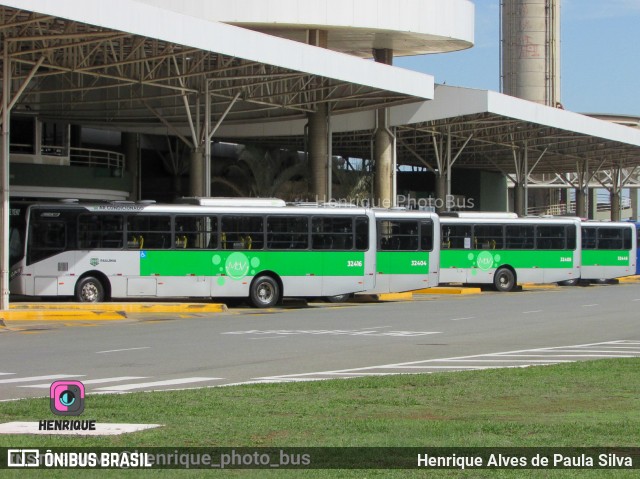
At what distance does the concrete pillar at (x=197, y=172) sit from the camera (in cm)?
4109

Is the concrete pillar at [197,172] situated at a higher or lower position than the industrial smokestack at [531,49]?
lower

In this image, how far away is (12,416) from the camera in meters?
11.1

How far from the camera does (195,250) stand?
32156mm

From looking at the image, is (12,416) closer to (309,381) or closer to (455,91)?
(309,381)

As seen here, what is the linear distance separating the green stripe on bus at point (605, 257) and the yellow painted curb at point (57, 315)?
1065 inches

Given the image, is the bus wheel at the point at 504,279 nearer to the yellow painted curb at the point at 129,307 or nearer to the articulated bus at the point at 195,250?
the articulated bus at the point at 195,250

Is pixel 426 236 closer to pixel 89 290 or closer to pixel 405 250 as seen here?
pixel 405 250

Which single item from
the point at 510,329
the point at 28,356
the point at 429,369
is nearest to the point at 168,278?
the point at 510,329

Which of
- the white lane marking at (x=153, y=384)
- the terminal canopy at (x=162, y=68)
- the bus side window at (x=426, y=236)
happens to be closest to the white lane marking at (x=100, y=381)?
the white lane marking at (x=153, y=384)

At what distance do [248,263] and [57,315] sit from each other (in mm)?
6407

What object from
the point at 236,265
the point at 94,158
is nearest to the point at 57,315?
the point at 236,265

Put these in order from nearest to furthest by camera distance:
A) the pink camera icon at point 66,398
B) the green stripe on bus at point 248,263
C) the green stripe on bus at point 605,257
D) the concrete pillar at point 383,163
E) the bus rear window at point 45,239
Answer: the pink camera icon at point 66,398 → the bus rear window at point 45,239 → the green stripe on bus at point 248,263 → the green stripe on bus at point 605,257 → the concrete pillar at point 383,163

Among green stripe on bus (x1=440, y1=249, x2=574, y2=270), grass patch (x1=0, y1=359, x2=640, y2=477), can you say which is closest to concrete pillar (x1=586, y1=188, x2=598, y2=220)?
green stripe on bus (x1=440, y1=249, x2=574, y2=270)

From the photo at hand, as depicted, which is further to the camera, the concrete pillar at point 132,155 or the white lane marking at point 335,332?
the concrete pillar at point 132,155
